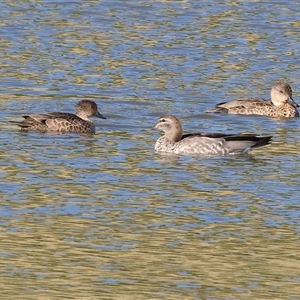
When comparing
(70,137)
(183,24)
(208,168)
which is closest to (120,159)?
(208,168)

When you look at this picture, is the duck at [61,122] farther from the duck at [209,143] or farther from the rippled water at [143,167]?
the duck at [209,143]

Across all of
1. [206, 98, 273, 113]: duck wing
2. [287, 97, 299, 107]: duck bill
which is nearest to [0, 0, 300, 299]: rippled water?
[206, 98, 273, 113]: duck wing

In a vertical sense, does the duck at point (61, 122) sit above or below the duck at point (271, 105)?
below

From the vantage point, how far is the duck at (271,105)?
74.6 feet

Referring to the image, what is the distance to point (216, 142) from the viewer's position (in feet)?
63.6

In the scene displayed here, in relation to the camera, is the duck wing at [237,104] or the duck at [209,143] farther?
the duck wing at [237,104]

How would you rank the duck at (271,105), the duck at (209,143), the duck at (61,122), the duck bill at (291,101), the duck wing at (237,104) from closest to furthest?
the duck at (209,143) < the duck at (61,122) < the duck wing at (237,104) < the duck at (271,105) < the duck bill at (291,101)

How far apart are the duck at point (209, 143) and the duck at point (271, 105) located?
2975mm

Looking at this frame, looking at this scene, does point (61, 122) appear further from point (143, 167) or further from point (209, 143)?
point (143, 167)

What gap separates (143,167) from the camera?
18.1 meters

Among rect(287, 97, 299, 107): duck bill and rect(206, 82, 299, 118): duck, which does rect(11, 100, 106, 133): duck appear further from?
rect(287, 97, 299, 107): duck bill

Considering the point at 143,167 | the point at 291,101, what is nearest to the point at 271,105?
the point at 291,101

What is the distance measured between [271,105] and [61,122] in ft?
13.1

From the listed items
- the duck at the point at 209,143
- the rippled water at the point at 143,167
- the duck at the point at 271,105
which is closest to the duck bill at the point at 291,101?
the duck at the point at 271,105
